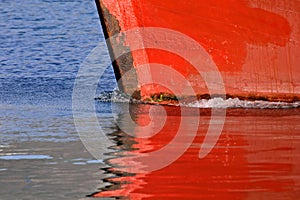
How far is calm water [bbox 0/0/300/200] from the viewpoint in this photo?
17.2 ft

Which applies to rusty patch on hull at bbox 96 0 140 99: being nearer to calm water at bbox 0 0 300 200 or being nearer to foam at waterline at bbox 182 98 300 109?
calm water at bbox 0 0 300 200

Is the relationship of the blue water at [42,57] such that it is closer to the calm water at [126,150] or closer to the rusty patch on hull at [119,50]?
the calm water at [126,150]

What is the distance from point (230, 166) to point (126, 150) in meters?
0.78

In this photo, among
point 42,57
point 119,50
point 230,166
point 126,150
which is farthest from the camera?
point 42,57

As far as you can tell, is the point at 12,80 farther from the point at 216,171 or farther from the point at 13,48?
the point at 216,171

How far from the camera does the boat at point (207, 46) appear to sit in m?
7.71

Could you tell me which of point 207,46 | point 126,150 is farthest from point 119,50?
point 126,150

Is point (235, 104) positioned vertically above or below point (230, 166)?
above

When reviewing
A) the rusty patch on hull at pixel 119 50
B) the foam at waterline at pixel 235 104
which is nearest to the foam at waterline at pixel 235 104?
the foam at waterline at pixel 235 104

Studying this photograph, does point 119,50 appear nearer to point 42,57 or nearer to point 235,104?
point 235,104

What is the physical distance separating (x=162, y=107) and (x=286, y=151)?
1902 millimetres

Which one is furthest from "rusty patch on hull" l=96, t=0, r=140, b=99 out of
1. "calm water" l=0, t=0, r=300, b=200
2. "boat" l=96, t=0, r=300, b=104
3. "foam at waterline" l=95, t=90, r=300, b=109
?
"foam at waterline" l=95, t=90, r=300, b=109

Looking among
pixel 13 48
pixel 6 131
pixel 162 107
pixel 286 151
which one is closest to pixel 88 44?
pixel 13 48

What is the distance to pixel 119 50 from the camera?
8023mm
